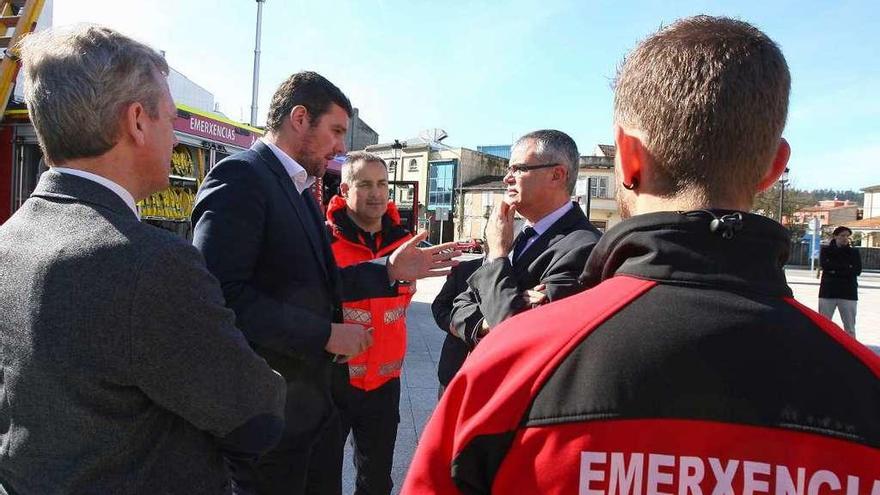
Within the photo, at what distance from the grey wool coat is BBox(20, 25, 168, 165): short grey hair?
0.30ft

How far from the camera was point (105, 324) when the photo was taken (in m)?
1.08

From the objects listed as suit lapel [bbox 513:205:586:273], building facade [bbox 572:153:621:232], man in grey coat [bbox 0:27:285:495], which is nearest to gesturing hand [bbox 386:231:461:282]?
suit lapel [bbox 513:205:586:273]

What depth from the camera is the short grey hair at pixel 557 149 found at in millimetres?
2623

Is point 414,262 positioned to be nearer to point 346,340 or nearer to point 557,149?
point 346,340

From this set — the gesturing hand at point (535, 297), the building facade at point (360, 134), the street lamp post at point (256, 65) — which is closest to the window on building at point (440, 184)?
the building facade at point (360, 134)

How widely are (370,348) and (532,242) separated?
3.62ft

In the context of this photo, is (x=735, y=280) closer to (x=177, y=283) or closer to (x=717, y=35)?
(x=717, y=35)

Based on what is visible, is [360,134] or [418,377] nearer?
[418,377]

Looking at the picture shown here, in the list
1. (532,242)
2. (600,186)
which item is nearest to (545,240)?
→ (532,242)

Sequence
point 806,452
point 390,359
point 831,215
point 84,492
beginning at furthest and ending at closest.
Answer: point 831,215, point 390,359, point 84,492, point 806,452

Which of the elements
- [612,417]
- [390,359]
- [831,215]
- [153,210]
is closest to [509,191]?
[390,359]

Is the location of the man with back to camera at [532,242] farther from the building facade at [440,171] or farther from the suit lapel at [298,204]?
the building facade at [440,171]

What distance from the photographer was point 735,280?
2.64 feet

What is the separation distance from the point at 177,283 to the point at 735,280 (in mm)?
1005
